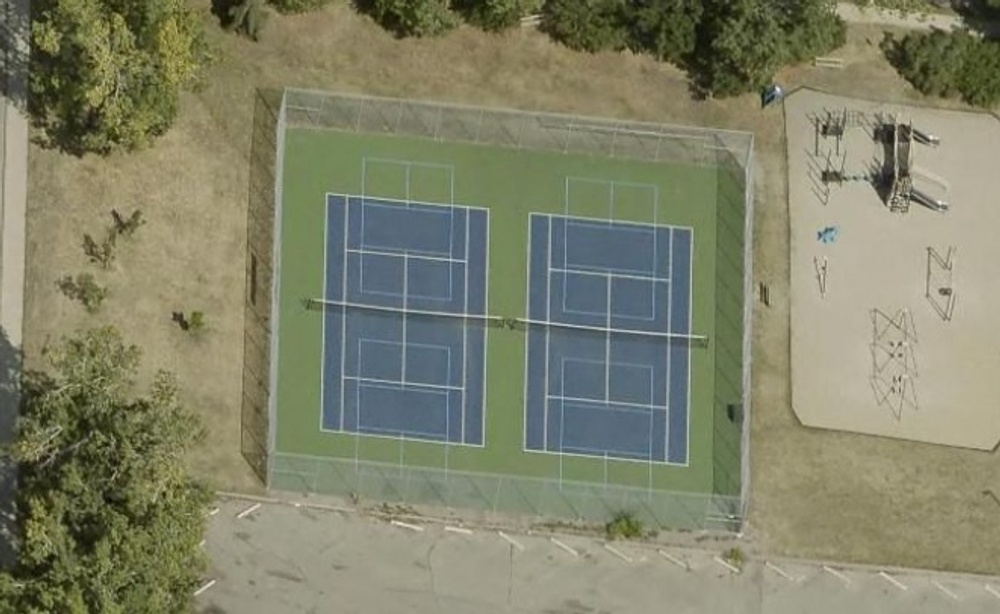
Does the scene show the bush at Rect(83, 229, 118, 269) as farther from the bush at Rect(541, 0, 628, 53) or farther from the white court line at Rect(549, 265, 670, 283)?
the bush at Rect(541, 0, 628, 53)

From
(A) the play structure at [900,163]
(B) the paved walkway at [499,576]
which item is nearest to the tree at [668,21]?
(A) the play structure at [900,163]

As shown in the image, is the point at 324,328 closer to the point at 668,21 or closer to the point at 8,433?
the point at 8,433

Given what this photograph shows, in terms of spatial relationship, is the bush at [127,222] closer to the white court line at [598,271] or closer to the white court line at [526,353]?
the white court line at [526,353]

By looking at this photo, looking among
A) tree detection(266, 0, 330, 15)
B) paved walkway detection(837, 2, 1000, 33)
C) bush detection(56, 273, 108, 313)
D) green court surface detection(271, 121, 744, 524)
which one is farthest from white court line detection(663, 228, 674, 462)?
bush detection(56, 273, 108, 313)

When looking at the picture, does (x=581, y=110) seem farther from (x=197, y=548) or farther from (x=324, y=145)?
(x=197, y=548)

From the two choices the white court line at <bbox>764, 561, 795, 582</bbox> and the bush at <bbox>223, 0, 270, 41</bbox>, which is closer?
the bush at <bbox>223, 0, 270, 41</bbox>

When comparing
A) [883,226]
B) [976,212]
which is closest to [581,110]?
[883,226]
